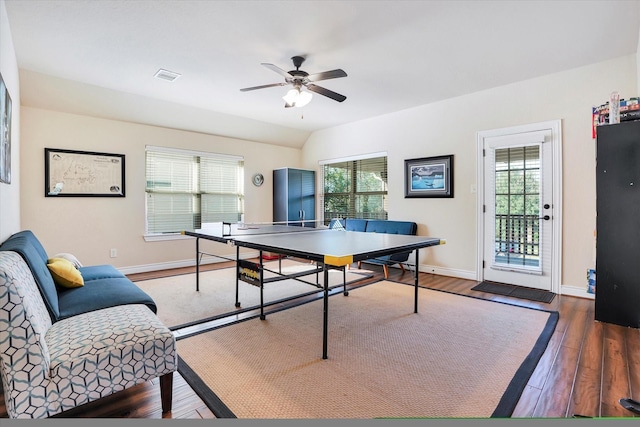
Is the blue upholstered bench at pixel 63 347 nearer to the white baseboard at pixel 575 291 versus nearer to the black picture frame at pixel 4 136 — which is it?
the black picture frame at pixel 4 136

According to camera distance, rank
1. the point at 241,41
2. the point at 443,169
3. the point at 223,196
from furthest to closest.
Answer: the point at 223,196, the point at 443,169, the point at 241,41

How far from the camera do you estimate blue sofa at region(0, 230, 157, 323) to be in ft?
6.04

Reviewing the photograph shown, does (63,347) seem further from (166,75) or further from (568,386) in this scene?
(166,75)

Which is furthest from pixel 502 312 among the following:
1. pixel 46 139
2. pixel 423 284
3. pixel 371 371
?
pixel 46 139

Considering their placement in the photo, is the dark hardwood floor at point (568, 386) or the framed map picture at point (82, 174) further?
the framed map picture at point (82, 174)

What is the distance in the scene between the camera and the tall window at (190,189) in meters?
5.09

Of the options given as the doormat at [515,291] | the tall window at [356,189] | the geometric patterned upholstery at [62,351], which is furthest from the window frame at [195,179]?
the doormat at [515,291]

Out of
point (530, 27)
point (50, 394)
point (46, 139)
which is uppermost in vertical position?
point (530, 27)

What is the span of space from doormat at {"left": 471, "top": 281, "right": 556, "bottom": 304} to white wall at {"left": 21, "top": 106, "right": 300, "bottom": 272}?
427 centimetres

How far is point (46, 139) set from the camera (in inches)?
163

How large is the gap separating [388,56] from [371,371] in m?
2.89

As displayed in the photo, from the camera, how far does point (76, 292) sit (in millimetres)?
2295

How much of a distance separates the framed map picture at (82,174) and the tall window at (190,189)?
17.9 inches

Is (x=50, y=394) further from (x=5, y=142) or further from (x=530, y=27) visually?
(x=530, y=27)
